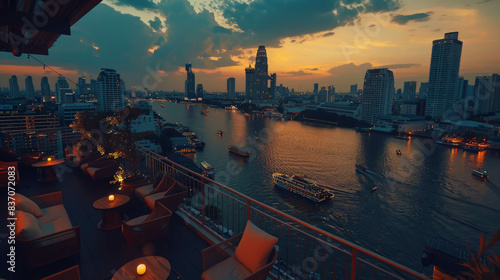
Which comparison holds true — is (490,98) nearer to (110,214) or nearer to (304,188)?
(304,188)

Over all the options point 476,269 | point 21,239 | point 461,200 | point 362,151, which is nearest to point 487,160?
point 362,151

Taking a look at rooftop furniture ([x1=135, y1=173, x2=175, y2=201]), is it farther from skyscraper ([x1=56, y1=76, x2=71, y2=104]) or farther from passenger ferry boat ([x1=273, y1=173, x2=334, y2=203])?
skyscraper ([x1=56, y1=76, x2=71, y2=104])

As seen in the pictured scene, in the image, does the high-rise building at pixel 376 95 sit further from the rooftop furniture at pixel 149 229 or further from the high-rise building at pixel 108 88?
the rooftop furniture at pixel 149 229

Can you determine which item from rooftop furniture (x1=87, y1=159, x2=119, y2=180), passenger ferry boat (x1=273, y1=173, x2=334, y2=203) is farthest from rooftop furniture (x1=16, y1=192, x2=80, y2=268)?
passenger ferry boat (x1=273, y1=173, x2=334, y2=203)

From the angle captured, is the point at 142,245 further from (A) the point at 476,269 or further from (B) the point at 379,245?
(B) the point at 379,245

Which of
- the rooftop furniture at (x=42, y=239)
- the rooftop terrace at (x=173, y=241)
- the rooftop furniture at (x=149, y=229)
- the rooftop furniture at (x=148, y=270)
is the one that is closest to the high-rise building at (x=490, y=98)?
the rooftop terrace at (x=173, y=241)

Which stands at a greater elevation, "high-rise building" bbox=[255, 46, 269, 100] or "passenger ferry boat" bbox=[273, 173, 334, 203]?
"high-rise building" bbox=[255, 46, 269, 100]

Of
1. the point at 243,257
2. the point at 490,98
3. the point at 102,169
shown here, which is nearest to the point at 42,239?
the point at 243,257
